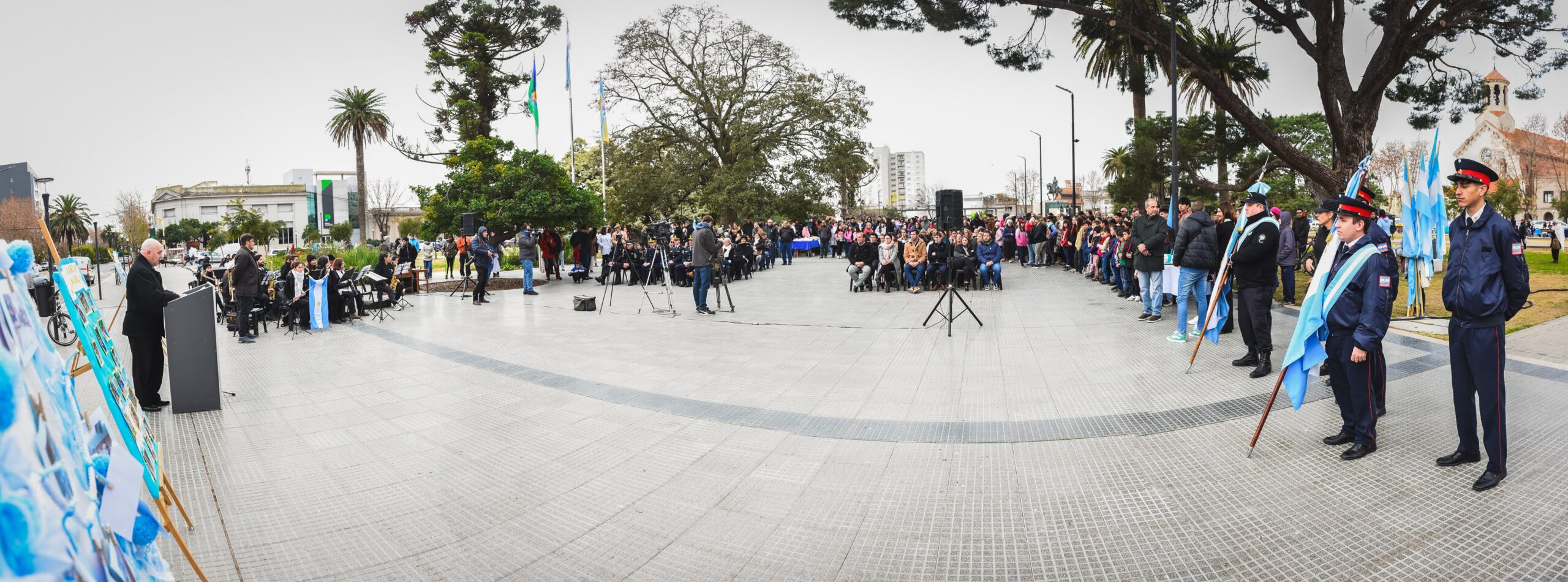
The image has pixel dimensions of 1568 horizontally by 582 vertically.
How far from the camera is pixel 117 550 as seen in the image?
163cm

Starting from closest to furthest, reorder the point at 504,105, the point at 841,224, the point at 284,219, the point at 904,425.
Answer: the point at 904,425
the point at 504,105
the point at 841,224
the point at 284,219

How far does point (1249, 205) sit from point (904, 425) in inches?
172

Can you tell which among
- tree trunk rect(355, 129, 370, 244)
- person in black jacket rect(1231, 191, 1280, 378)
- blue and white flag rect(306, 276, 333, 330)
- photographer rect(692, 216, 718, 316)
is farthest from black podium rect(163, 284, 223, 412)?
tree trunk rect(355, 129, 370, 244)

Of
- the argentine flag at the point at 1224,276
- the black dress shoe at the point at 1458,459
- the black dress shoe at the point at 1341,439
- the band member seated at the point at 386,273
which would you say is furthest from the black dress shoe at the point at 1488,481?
the band member seated at the point at 386,273

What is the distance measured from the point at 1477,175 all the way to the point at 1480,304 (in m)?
0.78

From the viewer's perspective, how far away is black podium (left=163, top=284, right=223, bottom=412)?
21.6 feet

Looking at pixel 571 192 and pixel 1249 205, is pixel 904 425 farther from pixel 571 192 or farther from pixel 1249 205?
pixel 571 192

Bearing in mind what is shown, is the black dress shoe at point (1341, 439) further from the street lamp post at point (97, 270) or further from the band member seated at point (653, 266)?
the street lamp post at point (97, 270)

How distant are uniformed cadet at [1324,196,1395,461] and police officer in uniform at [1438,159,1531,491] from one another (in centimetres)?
33

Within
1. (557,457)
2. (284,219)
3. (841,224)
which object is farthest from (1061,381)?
(284,219)

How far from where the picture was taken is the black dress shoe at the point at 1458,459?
436 cm

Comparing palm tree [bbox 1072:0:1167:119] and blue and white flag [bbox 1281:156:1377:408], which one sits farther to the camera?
palm tree [bbox 1072:0:1167:119]

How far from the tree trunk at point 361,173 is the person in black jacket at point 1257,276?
3930 cm

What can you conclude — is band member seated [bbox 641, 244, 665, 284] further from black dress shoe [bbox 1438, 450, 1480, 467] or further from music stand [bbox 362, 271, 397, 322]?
black dress shoe [bbox 1438, 450, 1480, 467]
